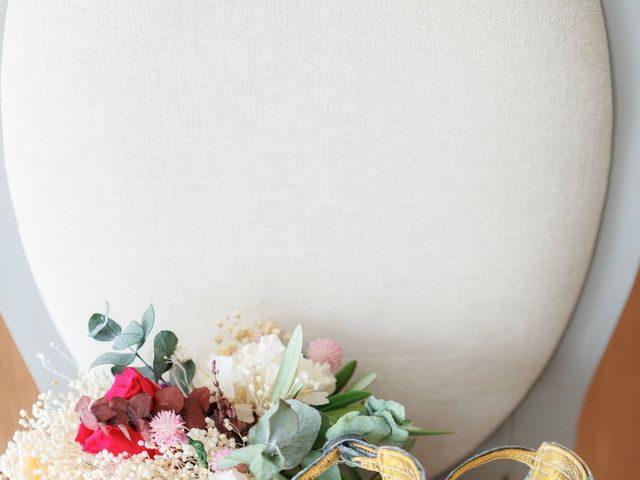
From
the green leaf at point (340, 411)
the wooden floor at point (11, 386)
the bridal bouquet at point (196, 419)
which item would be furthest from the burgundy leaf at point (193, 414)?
the wooden floor at point (11, 386)

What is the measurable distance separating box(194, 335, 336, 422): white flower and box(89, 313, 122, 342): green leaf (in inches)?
3.0

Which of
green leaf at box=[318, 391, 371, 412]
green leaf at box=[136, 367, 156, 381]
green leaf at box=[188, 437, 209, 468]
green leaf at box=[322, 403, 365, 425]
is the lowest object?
green leaf at box=[322, 403, 365, 425]

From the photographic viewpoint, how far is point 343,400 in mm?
515

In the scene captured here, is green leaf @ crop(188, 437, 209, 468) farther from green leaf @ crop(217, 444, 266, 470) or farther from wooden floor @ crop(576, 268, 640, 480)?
wooden floor @ crop(576, 268, 640, 480)

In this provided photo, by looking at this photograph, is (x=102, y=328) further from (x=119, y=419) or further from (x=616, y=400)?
(x=616, y=400)

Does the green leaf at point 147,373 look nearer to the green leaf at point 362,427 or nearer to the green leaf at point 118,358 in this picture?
the green leaf at point 118,358

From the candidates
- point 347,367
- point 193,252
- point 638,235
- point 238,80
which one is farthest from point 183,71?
point 638,235

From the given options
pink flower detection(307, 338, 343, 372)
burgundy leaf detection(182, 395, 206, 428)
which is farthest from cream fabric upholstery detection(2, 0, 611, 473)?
burgundy leaf detection(182, 395, 206, 428)

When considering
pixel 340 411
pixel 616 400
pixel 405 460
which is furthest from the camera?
pixel 616 400

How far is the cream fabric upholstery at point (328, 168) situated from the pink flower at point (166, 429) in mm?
155

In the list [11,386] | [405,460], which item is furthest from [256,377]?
[11,386]

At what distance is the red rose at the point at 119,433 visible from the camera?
42 cm

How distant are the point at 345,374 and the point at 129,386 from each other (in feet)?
0.63

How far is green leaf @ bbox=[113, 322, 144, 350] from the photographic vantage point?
Result: 1.53 feet
